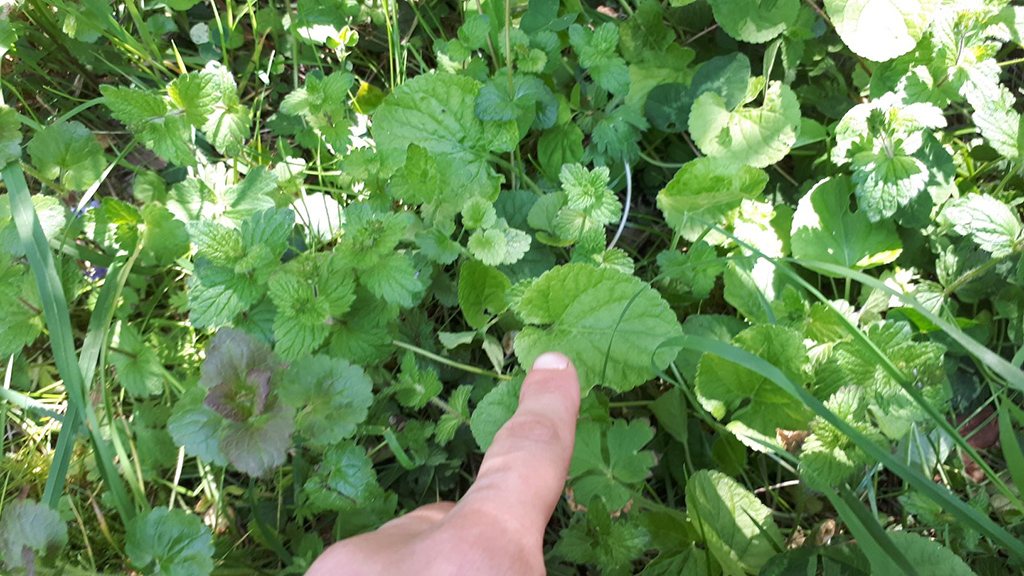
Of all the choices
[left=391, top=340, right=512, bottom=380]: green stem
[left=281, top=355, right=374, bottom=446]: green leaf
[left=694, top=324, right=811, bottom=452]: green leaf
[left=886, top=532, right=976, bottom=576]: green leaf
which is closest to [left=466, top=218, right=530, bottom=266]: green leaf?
[left=391, top=340, right=512, bottom=380]: green stem

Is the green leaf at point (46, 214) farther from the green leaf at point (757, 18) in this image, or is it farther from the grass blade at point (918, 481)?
the green leaf at point (757, 18)

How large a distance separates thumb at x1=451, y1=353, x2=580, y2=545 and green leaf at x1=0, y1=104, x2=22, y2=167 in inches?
55.3

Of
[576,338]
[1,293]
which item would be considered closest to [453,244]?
[576,338]

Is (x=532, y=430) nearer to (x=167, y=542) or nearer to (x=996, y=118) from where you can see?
(x=167, y=542)

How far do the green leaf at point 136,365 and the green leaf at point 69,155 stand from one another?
0.45 m

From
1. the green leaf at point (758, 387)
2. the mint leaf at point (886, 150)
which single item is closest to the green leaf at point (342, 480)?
the green leaf at point (758, 387)

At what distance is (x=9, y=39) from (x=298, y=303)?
48.3 inches

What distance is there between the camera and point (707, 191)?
5.58ft

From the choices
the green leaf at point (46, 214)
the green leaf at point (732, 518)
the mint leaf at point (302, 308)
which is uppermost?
the green leaf at point (46, 214)

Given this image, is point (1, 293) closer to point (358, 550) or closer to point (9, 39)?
point (9, 39)

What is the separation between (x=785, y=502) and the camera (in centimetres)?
174

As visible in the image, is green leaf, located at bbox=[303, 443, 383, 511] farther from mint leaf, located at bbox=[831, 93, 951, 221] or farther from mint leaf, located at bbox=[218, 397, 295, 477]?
mint leaf, located at bbox=[831, 93, 951, 221]

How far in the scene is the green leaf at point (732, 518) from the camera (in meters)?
1.50

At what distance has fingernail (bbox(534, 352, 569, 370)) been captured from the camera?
53.8 inches
